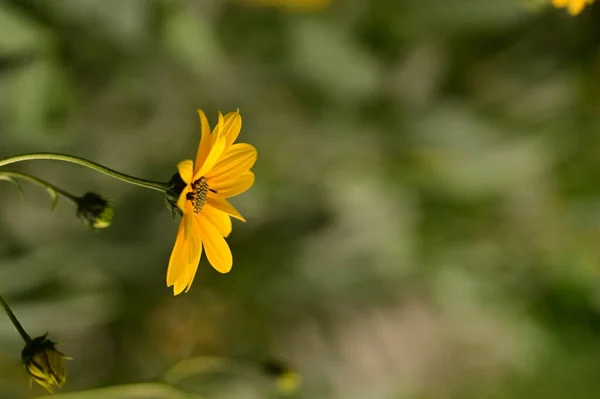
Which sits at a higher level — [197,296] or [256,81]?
[256,81]

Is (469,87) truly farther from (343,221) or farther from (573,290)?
(573,290)

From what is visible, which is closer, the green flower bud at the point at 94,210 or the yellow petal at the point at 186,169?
the yellow petal at the point at 186,169

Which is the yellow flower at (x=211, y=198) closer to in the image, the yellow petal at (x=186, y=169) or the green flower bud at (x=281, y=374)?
the yellow petal at (x=186, y=169)

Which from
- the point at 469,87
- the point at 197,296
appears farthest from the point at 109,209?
the point at 469,87

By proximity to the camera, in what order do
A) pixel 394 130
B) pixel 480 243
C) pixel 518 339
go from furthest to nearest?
pixel 518 339
pixel 480 243
pixel 394 130

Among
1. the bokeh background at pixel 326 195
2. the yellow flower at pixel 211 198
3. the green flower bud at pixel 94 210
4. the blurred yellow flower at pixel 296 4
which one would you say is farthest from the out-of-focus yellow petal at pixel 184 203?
the blurred yellow flower at pixel 296 4

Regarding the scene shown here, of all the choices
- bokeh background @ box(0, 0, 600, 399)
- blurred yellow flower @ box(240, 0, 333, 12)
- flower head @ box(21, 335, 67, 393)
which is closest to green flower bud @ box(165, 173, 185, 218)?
flower head @ box(21, 335, 67, 393)

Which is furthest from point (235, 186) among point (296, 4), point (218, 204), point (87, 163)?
point (296, 4)

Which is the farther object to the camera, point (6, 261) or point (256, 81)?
point (256, 81)
